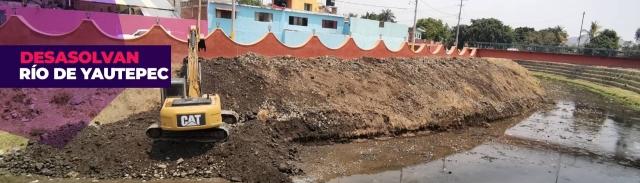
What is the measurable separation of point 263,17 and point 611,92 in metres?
26.6

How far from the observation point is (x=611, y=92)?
96.2ft

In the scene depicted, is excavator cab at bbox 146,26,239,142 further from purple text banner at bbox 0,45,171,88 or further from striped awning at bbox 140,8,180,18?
striped awning at bbox 140,8,180,18

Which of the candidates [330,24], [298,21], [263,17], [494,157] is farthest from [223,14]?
[494,157]

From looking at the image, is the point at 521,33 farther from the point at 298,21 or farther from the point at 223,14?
the point at 223,14

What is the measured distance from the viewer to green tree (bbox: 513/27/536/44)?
67438 millimetres

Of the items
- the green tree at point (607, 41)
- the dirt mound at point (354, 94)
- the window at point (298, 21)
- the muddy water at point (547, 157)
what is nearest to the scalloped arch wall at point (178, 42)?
the dirt mound at point (354, 94)

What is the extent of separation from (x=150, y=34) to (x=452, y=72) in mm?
14083

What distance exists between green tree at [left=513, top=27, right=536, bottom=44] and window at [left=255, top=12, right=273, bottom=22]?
44307 millimetres

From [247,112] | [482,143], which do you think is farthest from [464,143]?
[247,112]

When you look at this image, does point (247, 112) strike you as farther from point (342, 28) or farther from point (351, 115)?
point (342, 28)

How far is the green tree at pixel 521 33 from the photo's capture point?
6744 centimetres

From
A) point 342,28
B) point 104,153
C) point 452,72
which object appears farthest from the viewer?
point 342,28

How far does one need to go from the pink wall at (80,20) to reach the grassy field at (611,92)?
26.7m

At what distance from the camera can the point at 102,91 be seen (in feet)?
37.7
